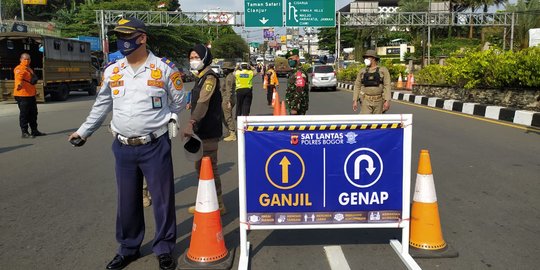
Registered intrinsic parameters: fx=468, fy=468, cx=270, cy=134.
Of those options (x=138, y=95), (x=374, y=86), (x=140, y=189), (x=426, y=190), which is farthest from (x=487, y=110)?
(x=138, y=95)

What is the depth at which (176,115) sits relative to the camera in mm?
3566

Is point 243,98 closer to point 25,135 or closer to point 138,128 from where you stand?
point 25,135

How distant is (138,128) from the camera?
10.9 ft

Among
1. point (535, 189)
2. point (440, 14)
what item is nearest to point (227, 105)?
point (535, 189)

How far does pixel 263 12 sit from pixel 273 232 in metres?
26.8

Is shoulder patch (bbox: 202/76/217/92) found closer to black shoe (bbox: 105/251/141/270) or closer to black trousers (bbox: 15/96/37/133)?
black shoe (bbox: 105/251/141/270)

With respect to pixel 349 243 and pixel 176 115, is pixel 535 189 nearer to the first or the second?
pixel 349 243

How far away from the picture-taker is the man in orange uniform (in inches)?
388

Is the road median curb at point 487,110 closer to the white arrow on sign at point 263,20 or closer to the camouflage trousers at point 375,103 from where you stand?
the camouflage trousers at point 375,103

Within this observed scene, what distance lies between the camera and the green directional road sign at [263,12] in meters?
29.5

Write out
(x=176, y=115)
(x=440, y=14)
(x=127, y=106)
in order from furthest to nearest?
(x=440, y=14) < (x=176, y=115) < (x=127, y=106)

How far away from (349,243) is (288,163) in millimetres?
969

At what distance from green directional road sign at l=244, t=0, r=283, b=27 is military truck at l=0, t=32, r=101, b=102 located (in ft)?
35.1

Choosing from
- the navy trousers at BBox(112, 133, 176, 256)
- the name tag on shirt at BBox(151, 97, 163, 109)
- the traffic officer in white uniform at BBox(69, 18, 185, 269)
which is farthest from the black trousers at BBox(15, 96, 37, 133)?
the name tag on shirt at BBox(151, 97, 163, 109)
